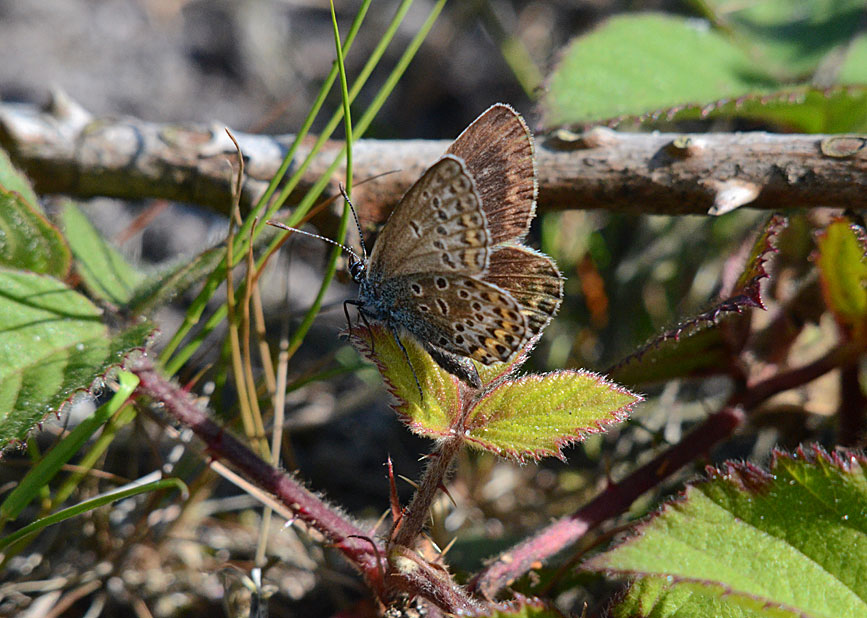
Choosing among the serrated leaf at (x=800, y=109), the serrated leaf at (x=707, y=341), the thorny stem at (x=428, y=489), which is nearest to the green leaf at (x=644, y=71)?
the serrated leaf at (x=800, y=109)

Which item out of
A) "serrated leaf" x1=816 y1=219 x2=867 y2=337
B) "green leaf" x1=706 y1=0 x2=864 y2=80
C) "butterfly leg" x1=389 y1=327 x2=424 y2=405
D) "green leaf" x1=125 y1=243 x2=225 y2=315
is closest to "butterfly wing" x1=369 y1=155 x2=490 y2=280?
"butterfly leg" x1=389 y1=327 x2=424 y2=405

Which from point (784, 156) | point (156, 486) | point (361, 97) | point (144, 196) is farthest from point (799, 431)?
point (361, 97)

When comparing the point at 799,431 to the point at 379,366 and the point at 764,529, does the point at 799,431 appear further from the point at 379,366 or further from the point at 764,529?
the point at 379,366

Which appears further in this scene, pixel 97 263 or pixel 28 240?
pixel 97 263

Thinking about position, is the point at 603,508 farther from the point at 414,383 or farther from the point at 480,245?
the point at 480,245

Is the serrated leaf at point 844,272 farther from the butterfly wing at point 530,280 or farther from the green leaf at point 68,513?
the green leaf at point 68,513

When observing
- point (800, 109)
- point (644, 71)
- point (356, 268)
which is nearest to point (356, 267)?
point (356, 268)

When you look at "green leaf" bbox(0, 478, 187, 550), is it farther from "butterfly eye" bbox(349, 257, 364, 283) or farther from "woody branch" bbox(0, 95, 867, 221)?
"woody branch" bbox(0, 95, 867, 221)
